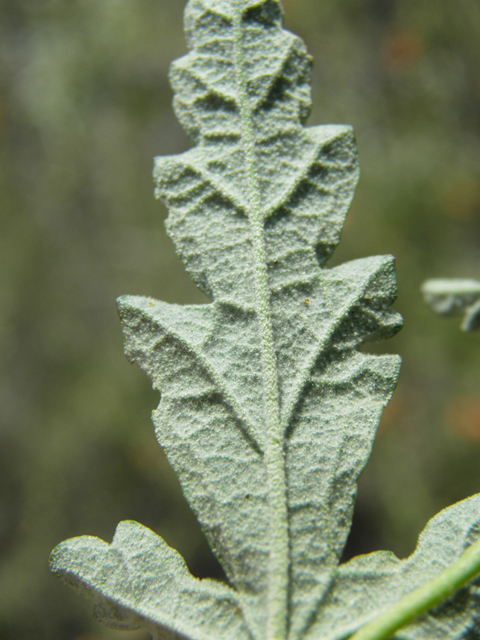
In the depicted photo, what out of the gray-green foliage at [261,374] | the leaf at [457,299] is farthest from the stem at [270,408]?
the leaf at [457,299]

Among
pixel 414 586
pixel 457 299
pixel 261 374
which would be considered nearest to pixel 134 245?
pixel 457 299

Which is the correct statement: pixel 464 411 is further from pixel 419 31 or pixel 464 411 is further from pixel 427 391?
pixel 419 31

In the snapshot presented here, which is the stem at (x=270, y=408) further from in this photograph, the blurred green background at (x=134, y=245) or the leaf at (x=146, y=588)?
the blurred green background at (x=134, y=245)

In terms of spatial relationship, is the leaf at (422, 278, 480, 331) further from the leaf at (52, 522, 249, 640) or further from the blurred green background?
the blurred green background

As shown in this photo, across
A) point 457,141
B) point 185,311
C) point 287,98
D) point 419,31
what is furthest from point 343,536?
point 419,31

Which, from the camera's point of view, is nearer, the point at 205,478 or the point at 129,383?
the point at 205,478

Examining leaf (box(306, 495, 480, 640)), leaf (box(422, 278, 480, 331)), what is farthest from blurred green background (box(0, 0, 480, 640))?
leaf (box(306, 495, 480, 640))
